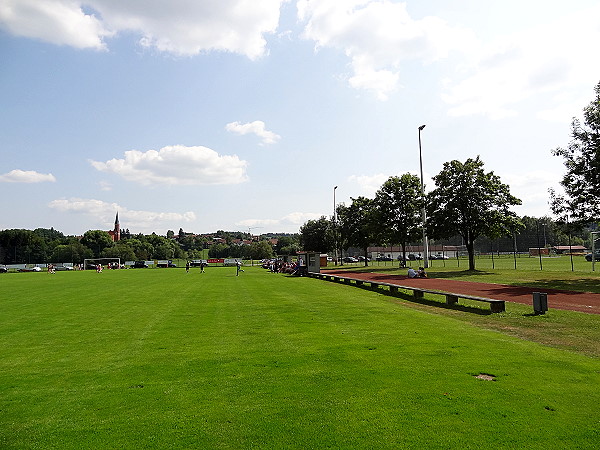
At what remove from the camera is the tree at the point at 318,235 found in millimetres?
79000

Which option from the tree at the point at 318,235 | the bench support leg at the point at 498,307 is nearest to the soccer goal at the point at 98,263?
the tree at the point at 318,235

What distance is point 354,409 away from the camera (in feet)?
19.0

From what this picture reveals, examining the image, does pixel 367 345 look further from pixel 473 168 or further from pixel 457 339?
pixel 473 168

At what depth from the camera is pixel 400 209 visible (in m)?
56.9

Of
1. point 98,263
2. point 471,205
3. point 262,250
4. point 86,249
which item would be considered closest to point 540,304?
point 471,205

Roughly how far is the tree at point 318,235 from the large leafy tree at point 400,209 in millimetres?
21632

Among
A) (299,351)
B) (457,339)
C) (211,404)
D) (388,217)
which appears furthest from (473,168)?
(211,404)

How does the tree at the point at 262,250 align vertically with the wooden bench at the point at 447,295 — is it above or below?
above

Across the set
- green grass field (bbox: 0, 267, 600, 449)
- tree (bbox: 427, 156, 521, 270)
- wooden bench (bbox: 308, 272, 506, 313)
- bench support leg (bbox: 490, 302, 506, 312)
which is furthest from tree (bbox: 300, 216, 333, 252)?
green grass field (bbox: 0, 267, 600, 449)

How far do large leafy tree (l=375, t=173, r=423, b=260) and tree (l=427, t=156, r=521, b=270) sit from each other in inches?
460

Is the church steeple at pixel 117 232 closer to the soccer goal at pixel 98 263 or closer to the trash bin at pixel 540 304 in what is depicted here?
the soccer goal at pixel 98 263

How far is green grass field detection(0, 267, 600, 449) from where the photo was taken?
5109mm

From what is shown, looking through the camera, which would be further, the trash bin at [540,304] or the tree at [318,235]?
the tree at [318,235]

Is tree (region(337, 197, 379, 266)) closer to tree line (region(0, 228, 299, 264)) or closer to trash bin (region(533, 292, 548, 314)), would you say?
trash bin (region(533, 292, 548, 314))
